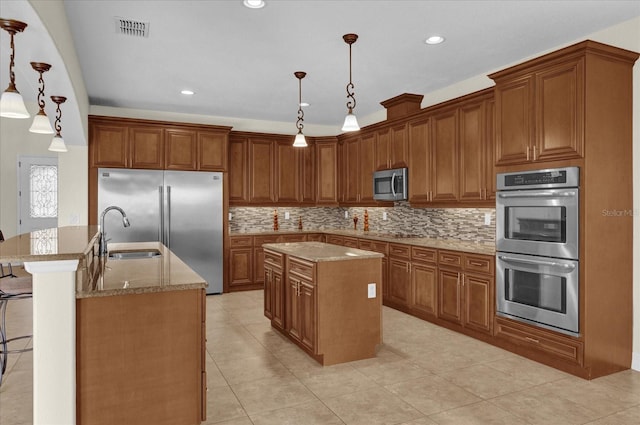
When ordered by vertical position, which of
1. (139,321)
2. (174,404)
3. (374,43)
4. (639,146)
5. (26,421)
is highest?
(374,43)

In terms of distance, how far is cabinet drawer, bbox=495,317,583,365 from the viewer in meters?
3.28

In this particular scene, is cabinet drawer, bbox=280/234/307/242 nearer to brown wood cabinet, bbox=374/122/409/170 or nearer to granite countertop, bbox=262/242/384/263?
brown wood cabinet, bbox=374/122/409/170

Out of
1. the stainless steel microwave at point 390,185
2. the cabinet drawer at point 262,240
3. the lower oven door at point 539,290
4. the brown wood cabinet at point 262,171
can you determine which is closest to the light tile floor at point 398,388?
the lower oven door at point 539,290

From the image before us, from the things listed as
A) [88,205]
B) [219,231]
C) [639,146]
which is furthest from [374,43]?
[88,205]

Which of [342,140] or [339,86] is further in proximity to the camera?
[342,140]

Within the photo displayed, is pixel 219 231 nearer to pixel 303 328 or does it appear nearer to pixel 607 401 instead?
pixel 303 328

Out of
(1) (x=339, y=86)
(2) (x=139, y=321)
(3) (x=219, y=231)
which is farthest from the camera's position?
(3) (x=219, y=231)

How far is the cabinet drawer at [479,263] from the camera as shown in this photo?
13.2 feet

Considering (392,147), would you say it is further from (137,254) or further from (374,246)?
(137,254)

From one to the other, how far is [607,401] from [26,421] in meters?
3.78

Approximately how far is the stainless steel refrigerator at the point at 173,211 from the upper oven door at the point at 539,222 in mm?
4112

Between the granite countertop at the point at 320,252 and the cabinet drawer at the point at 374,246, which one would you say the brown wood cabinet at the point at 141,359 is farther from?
the cabinet drawer at the point at 374,246

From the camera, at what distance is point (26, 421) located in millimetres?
2654

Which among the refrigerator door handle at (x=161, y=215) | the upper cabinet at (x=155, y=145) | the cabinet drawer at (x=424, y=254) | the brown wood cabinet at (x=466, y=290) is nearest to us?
the brown wood cabinet at (x=466, y=290)
